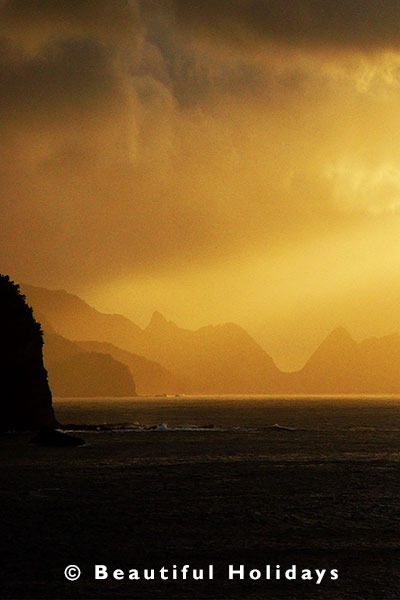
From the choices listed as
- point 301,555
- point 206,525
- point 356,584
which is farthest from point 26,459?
point 356,584

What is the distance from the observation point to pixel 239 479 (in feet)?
201

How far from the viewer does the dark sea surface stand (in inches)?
1113

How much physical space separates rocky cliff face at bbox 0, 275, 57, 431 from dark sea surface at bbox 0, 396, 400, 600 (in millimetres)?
37808

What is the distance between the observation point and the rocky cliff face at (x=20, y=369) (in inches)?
4702

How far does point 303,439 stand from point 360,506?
216 ft

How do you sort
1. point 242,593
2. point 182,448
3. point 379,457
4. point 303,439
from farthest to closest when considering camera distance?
point 303,439 → point 182,448 → point 379,457 → point 242,593

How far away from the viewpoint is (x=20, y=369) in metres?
122

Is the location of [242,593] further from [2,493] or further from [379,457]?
[379,457]
